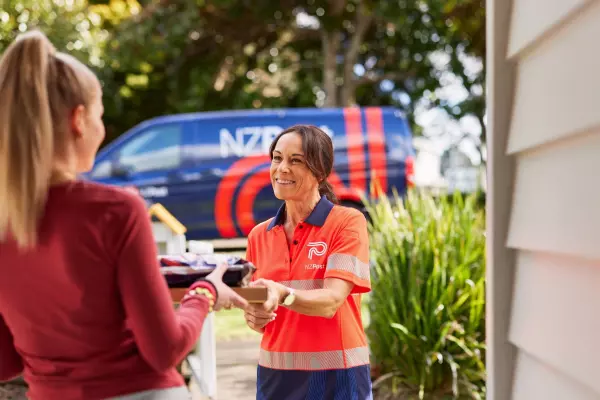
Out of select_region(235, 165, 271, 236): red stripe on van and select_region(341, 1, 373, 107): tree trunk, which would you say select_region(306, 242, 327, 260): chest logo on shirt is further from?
select_region(341, 1, 373, 107): tree trunk

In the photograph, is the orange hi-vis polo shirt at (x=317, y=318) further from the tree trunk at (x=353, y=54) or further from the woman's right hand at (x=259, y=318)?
the tree trunk at (x=353, y=54)

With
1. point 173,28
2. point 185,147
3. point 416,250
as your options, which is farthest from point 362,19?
point 416,250

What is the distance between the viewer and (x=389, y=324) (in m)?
5.68

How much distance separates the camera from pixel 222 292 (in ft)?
5.85

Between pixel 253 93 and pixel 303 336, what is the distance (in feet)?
56.9

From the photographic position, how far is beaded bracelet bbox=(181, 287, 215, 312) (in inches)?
68.2

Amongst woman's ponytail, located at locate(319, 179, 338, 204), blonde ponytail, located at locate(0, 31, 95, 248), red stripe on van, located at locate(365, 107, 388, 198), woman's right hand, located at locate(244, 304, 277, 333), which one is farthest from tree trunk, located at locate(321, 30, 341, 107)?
blonde ponytail, located at locate(0, 31, 95, 248)

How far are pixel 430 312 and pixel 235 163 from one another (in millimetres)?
6834

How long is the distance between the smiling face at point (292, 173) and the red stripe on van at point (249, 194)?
30.3 ft

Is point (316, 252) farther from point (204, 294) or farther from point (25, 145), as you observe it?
point (25, 145)

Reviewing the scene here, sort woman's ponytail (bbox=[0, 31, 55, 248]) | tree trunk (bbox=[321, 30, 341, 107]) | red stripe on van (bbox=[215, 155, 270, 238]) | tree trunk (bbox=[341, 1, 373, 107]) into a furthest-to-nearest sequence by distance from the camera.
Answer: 1. tree trunk (bbox=[341, 1, 373, 107])
2. tree trunk (bbox=[321, 30, 341, 107])
3. red stripe on van (bbox=[215, 155, 270, 238])
4. woman's ponytail (bbox=[0, 31, 55, 248])

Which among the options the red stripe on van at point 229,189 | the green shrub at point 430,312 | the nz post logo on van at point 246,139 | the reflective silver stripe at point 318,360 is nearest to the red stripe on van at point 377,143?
the nz post logo on van at point 246,139

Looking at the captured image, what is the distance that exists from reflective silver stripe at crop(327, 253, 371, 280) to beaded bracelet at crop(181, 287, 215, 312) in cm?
82

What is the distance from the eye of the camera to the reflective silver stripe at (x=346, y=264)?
2.53 metres
